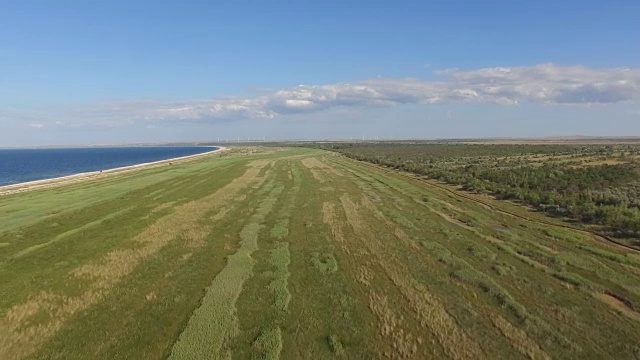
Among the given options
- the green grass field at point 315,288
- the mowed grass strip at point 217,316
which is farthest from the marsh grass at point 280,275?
the mowed grass strip at point 217,316

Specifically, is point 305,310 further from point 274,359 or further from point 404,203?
point 404,203

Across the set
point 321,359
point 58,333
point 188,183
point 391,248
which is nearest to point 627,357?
point 321,359

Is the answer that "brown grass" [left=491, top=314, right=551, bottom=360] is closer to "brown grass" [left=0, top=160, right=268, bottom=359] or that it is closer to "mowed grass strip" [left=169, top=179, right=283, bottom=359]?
"mowed grass strip" [left=169, top=179, right=283, bottom=359]

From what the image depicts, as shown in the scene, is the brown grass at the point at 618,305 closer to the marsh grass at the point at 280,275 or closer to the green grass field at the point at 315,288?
the green grass field at the point at 315,288

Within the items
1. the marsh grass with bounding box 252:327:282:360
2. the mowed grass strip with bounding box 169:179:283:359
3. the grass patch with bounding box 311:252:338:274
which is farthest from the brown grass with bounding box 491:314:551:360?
the mowed grass strip with bounding box 169:179:283:359

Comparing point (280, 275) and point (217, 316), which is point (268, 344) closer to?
point (217, 316)

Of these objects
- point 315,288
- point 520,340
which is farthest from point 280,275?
point 520,340

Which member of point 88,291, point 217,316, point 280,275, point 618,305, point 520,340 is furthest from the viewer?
point 280,275

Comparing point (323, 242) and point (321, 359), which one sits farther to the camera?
point (323, 242)
